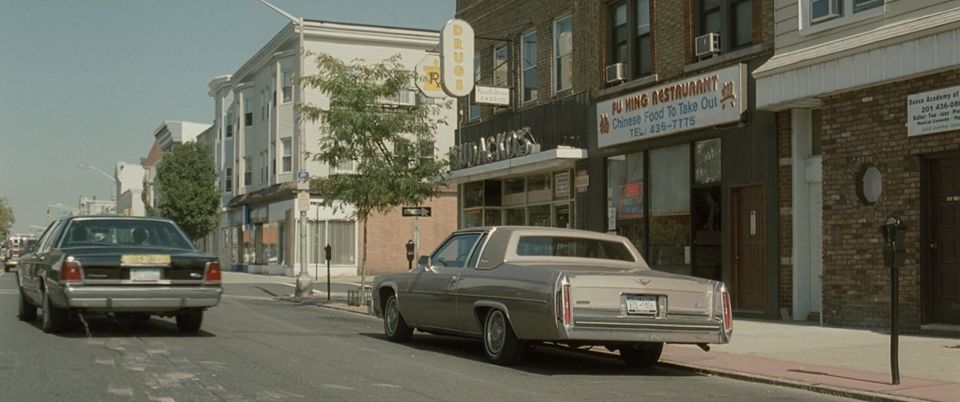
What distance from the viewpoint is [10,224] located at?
135500mm

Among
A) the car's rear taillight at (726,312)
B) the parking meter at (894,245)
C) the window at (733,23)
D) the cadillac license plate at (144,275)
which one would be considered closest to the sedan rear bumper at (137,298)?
the cadillac license plate at (144,275)

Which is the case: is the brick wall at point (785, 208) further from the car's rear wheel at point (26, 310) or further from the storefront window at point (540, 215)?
the car's rear wheel at point (26, 310)

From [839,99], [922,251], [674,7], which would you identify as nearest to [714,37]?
[674,7]

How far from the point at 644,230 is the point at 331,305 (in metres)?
6.86

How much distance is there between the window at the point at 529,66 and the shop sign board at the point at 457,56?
1247 mm

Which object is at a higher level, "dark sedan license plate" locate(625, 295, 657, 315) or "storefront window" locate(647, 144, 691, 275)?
"storefront window" locate(647, 144, 691, 275)

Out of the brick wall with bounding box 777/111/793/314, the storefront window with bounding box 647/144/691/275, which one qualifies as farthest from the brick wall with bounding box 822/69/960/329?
the storefront window with bounding box 647/144/691/275

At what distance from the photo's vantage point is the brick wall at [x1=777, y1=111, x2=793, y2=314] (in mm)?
16734

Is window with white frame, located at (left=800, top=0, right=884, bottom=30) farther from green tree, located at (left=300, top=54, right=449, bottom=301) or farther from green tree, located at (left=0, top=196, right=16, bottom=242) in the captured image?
green tree, located at (left=0, top=196, right=16, bottom=242)

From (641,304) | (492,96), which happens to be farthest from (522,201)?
(641,304)

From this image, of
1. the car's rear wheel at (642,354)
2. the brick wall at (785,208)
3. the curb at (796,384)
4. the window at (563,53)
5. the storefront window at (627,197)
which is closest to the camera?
the curb at (796,384)

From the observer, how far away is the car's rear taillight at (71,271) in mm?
12430

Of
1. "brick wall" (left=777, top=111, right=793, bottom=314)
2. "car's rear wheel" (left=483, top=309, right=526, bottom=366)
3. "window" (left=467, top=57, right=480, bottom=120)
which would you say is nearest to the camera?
"car's rear wheel" (left=483, top=309, right=526, bottom=366)

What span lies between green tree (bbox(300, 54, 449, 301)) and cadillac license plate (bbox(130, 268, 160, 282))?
9.96 m
